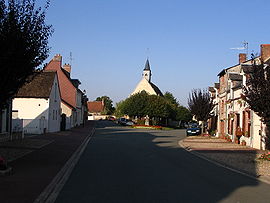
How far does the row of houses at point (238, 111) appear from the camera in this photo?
987 inches

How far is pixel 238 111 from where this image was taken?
29672 millimetres

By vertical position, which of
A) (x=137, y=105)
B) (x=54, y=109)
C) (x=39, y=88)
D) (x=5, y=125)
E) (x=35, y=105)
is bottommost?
(x=5, y=125)

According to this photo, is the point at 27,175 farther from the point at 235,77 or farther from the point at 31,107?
the point at 235,77

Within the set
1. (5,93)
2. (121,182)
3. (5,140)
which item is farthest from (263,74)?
(5,140)

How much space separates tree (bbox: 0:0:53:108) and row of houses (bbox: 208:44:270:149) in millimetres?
12297

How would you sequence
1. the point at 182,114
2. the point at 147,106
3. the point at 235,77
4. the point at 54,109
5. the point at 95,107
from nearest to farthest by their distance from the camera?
the point at 235,77, the point at 54,109, the point at 147,106, the point at 182,114, the point at 95,107

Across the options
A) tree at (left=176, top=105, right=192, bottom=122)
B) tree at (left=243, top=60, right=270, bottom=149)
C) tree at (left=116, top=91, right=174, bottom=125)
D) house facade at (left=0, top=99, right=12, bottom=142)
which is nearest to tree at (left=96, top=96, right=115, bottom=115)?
tree at (left=176, top=105, right=192, bottom=122)

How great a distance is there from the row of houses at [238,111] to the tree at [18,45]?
484 inches

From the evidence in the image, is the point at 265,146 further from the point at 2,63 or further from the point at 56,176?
the point at 2,63

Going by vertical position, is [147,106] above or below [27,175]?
above

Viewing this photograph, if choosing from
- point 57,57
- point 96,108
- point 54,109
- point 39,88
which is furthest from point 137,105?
point 96,108

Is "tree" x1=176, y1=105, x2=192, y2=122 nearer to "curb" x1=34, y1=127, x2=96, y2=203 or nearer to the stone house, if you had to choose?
the stone house

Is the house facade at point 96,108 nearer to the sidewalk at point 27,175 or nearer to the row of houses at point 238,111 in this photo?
the row of houses at point 238,111

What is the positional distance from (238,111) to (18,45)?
22.0 metres
